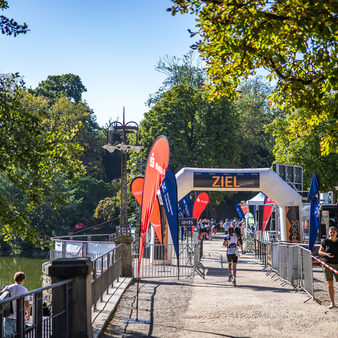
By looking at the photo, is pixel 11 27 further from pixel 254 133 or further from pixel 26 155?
pixel 254 133

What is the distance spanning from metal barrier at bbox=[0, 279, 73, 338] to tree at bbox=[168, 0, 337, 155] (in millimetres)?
4764

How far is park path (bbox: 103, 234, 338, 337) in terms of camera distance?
27.4ft

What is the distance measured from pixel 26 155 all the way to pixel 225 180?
1298cm

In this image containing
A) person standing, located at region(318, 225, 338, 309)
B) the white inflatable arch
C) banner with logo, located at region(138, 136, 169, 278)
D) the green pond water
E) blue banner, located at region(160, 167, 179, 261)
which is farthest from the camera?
the green pond water

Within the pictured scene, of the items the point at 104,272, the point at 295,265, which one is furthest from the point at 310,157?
the point at 104,272

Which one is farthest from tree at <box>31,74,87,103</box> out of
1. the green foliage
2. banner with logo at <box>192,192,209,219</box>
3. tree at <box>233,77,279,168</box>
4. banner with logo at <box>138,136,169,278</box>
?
banner with logo at <box>138,136,169,278</box>

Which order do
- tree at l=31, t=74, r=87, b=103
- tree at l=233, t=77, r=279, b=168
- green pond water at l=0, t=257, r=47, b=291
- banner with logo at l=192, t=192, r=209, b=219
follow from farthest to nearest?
tree at l=31, t=74, r=87, b=103, tree at l=233, t=77, r=279, b=168, banner with logo at l=192, t=192, r=209, b=219, green pond water at l=0, t=257, r=47, b=291

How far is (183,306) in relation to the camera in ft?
35.0

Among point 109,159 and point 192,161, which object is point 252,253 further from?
point 109,159

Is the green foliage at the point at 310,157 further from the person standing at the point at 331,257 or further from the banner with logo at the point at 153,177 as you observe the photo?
the banner with logo at the point at 153,177

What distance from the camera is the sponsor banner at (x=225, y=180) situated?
68.4 ft

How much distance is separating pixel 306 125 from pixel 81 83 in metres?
73.6

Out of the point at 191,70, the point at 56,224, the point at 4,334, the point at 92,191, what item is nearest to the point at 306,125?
the point at 4,334

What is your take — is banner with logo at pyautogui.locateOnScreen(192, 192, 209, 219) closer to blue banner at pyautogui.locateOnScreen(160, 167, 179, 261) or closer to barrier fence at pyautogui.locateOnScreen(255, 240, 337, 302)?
barrier fence at pyautogui.locateOnScreen(255, 240, 337, 302)
